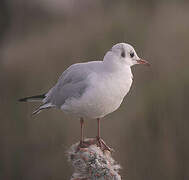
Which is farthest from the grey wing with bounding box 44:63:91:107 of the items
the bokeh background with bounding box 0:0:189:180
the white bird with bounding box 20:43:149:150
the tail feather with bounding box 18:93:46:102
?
the bokeh background with bounding box 0:0:189:180

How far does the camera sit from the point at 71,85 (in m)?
2.49

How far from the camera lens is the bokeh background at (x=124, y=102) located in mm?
3580

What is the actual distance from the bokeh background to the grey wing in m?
1.11

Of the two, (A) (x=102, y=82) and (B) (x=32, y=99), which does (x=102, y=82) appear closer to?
(A) (x=102, y=82)

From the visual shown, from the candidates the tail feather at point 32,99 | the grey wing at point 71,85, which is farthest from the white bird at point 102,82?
the tail feather at point 32,99

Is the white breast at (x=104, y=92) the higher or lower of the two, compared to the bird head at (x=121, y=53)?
lower

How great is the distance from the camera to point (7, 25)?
6809 millimetres

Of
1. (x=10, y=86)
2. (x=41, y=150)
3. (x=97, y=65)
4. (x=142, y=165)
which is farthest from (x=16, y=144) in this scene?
(x=97, y=65)

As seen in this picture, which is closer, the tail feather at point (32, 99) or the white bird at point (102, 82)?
the white bird at point (102, 82)

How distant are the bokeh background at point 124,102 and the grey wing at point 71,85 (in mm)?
1113

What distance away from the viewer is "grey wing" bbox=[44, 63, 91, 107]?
2.42m

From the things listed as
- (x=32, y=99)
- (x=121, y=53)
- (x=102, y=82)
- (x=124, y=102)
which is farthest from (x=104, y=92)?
(x=124, y=102)

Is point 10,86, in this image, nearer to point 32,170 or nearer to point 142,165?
point 32,170

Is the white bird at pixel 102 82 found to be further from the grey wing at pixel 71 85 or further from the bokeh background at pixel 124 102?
the bokeh background at pixel 124 102
